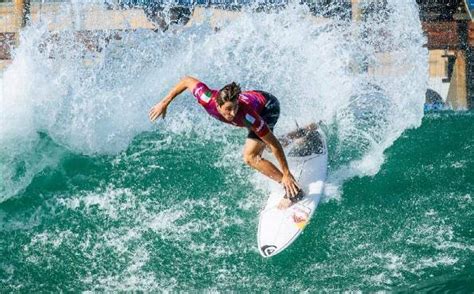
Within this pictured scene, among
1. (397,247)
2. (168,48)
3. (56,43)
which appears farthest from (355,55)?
(397,247)

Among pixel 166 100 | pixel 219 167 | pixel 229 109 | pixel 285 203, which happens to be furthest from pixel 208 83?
pixel 229 109

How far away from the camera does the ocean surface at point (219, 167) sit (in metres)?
5.81

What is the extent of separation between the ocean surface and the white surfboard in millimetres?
83

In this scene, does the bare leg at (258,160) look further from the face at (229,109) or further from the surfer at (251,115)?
the face at (229,109)

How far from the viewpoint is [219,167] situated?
732cm

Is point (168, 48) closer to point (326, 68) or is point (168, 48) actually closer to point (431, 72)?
point (326, 68)

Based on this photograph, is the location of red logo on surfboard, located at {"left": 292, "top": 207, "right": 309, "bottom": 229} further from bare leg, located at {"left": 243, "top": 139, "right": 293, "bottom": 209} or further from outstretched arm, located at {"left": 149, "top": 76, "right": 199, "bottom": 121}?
outstretched arm, located at {"left": 149, "top": 76, "right": 199, "bottom": 121}

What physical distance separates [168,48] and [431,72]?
4426mm

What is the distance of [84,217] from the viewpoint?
21.6 feet

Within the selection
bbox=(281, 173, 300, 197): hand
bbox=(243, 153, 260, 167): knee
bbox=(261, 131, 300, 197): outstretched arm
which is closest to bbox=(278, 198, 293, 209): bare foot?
bbox=(261, 131, 300, 197): outstretched arm

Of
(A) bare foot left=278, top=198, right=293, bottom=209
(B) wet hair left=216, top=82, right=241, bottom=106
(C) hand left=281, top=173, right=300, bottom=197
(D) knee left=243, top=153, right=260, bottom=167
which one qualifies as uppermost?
(B) wet hair left=216, top=82, right=241, bottom=106

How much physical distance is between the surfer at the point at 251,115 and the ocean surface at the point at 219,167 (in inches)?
17.7

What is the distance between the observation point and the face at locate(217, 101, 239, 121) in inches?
218

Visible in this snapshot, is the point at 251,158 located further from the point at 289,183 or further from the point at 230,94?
the point at 230,94
